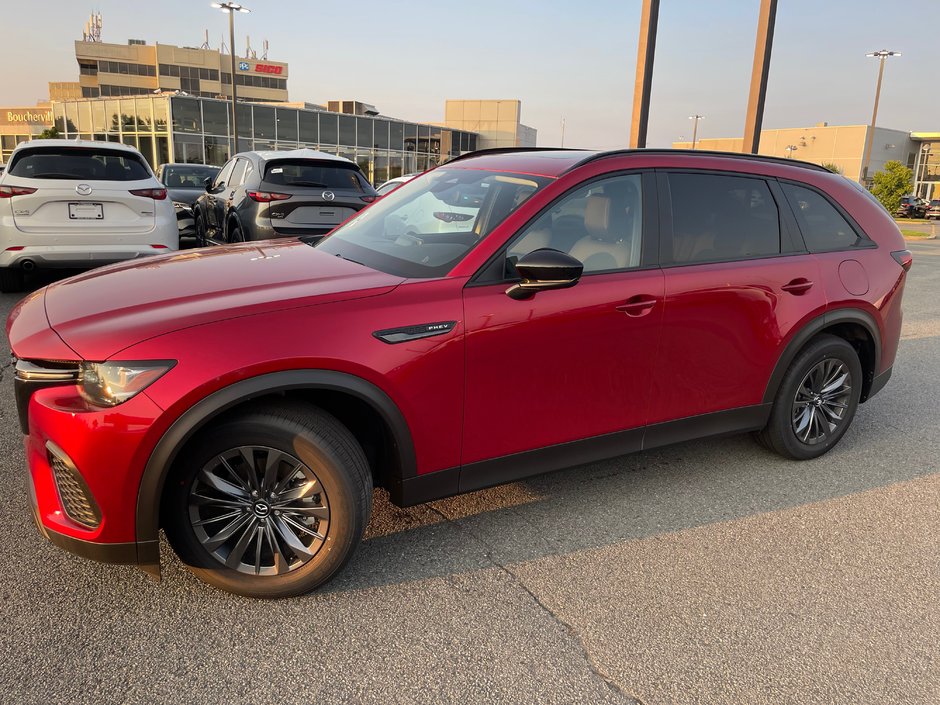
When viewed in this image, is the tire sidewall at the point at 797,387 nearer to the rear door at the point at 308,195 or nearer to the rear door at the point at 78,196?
the rear door at the point at 308,195

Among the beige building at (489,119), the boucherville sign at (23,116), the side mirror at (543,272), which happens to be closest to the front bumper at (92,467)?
the side mirror at (543,272)

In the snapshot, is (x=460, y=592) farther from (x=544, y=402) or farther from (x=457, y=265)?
(x=457, y=265)

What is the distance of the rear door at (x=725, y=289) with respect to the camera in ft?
11.7

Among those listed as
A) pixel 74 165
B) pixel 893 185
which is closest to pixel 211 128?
pixel 74 165

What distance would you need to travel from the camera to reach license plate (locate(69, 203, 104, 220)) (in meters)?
7.48

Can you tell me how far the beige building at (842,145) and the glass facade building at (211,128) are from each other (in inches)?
1442

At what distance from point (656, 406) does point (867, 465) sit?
1765mm

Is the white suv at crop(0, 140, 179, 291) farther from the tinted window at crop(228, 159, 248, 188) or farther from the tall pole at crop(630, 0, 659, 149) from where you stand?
the tall pole at crop(630, 0, 659, 149)

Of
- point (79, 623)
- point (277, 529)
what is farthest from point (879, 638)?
point (79, 623)

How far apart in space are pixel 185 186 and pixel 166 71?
275ft

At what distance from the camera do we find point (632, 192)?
352cm

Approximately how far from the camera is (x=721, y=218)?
12.4 ft

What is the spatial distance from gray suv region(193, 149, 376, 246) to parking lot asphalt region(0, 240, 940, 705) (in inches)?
212

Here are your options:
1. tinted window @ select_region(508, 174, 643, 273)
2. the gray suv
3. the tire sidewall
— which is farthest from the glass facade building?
tinted window @ select_region(508, 174, 643, 273)
